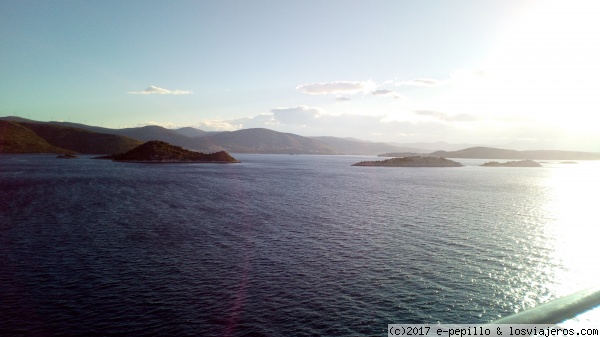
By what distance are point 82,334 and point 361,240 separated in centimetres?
3177

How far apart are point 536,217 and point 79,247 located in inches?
2971

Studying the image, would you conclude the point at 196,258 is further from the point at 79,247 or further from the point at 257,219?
the point at 257,219

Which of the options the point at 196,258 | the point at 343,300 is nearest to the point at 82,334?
the point at 196,258

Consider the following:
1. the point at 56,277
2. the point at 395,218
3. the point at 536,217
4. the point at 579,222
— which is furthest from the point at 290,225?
the point at 579,222

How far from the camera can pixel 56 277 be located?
30172mm

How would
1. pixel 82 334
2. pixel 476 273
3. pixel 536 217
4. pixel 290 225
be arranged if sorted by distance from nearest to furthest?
pixel 82 334
pixel 476 273
pixel 290 225
pixel 536 217

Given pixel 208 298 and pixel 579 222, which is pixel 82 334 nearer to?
pixel 208 298

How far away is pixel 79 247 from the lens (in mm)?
39188

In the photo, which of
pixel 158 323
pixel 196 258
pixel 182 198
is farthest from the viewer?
pixel 182 198

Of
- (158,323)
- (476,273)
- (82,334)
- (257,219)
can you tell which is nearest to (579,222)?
(476,273)

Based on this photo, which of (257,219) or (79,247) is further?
(257,219)

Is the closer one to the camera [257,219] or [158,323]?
[158,323]

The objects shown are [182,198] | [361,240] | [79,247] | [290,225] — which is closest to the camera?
[79,247]

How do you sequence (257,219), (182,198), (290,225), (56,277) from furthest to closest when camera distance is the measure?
(182,198)
(257,219)
(290,225)
(56,277)
